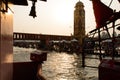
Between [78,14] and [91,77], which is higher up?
[78,14]

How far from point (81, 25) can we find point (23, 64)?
150341 mm

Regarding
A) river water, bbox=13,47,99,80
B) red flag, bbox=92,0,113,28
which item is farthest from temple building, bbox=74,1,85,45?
red flag, bbox=92,0,113,28

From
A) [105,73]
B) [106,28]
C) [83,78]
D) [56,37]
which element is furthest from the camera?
[56,37]

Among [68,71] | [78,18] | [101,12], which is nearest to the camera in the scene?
[101,12]

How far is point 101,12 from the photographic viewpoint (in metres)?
11.0

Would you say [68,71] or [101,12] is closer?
[101,12]

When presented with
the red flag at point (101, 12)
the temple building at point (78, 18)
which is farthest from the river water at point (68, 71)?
the temple building at point (78, 18)

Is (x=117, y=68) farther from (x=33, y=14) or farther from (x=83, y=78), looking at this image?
(x=83, y=78)

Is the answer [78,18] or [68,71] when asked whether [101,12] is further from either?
[78,18]

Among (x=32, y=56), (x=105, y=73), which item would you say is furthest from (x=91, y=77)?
(x=105, y=73)

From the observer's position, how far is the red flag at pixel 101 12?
35.1 feet

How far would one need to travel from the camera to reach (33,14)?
28.2ft

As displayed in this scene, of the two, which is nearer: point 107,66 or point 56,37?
point 107,66

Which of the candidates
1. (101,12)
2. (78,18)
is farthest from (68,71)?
(78,18)
